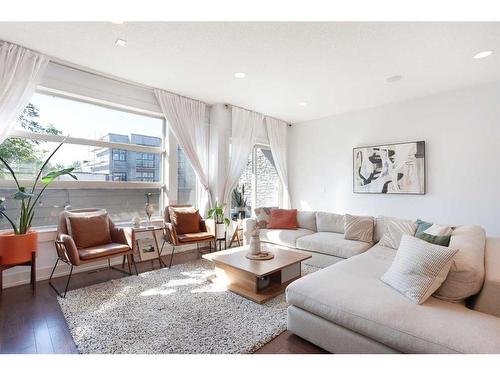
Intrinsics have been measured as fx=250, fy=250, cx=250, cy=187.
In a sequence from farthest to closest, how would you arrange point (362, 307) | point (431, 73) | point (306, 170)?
point (306, 170) → point (431, 73) → point (362, 307)

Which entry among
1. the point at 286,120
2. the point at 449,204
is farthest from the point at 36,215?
the point at 449,204

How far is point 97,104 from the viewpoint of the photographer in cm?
358

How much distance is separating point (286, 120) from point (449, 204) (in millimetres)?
Result: 3497

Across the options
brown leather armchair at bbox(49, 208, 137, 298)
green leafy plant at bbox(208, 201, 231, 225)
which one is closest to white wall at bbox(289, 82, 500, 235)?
green leafy plant at bbox(208, 201, 231, 225)

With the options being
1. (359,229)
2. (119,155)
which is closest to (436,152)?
(359,229)

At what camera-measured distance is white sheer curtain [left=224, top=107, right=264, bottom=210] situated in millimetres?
4793

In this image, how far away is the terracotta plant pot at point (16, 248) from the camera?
96.5 inches

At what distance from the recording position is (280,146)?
588cm

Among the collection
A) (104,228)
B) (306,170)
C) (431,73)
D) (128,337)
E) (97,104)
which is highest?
(431,73)

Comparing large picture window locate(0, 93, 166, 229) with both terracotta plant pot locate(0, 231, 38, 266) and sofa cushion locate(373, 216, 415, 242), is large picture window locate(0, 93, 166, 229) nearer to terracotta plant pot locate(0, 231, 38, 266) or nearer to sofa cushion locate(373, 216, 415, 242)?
terracotta plant pot locate(0, 231, 38, 266)

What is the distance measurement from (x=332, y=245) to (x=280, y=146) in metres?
3.11

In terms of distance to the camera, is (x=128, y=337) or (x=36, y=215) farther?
(x=36, y=215)

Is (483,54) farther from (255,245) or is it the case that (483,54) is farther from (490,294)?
(255,245)
